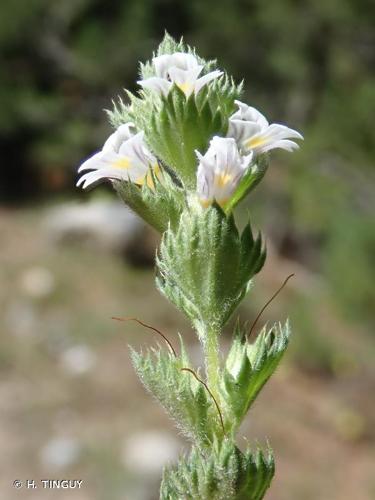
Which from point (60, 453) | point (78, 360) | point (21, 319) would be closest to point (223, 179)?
point (60, 453)

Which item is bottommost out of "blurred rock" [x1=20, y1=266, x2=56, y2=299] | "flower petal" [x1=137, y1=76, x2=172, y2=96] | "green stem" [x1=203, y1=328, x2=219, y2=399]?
"blurred rock" [x1=20, y1=266, x2=56, y2=299]

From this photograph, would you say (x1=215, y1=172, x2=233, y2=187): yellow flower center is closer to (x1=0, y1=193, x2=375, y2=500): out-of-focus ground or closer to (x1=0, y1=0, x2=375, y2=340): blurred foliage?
(x1=0, y1=193, x2=375, y2=500): out-of-focus ground

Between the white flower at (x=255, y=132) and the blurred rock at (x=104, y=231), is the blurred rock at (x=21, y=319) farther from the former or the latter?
the white flower at (x=255, y=132)

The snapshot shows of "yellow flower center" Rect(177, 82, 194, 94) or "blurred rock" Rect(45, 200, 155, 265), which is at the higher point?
"yellow flower center" Rect(177, 82, 194, 94)

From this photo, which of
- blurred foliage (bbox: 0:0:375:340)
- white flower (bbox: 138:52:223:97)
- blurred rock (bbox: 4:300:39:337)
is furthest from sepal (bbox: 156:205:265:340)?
blurred foliage (bbox: 0:0:375:340)

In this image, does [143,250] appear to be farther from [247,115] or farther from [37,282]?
[247,115]

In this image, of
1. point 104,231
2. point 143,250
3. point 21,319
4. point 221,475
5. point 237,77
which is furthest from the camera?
point 237,77

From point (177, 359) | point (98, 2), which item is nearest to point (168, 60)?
point (177, 359)
